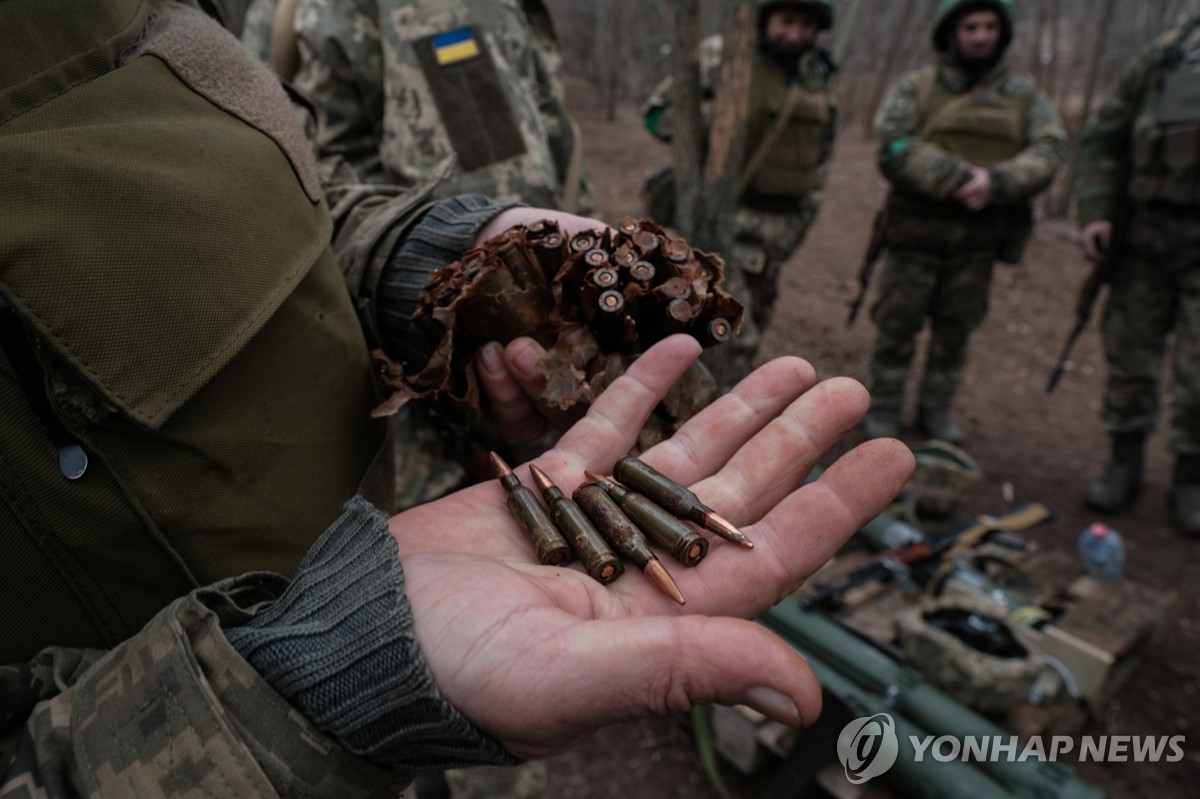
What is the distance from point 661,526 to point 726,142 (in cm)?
444

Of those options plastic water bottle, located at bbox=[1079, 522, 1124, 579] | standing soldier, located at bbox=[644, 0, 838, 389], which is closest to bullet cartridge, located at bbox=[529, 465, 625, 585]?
standing soldier, located at bbox=[644, 0, 838, 389]

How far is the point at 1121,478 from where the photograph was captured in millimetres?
7625

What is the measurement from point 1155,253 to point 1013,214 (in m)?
1.66

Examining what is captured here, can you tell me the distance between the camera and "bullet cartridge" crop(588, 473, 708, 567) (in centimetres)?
200

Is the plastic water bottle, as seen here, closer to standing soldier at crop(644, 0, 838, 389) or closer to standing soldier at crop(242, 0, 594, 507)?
standing soldier at crop(644, 0, 838, 389)

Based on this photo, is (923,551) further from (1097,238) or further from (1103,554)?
(1097,238)

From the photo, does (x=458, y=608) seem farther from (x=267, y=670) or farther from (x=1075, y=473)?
(x=1075, y=473)

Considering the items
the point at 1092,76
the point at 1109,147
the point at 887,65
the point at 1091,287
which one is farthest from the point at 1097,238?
the point at 887,65

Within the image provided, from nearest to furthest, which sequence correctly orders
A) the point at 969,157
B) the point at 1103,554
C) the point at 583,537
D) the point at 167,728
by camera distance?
the point at 167,728
the point at 583,537
the point at 1103,554
the point at 969,157

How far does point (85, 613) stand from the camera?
1.55m

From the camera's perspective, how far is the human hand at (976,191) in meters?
7.82

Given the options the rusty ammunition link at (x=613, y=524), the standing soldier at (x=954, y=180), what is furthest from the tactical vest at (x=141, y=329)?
the standing soldier at (x=954, y=180)

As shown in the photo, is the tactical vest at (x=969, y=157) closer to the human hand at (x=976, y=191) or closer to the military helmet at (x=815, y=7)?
the human hand at (x=976, y=191)

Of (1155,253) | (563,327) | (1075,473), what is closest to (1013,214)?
(1155,253)
